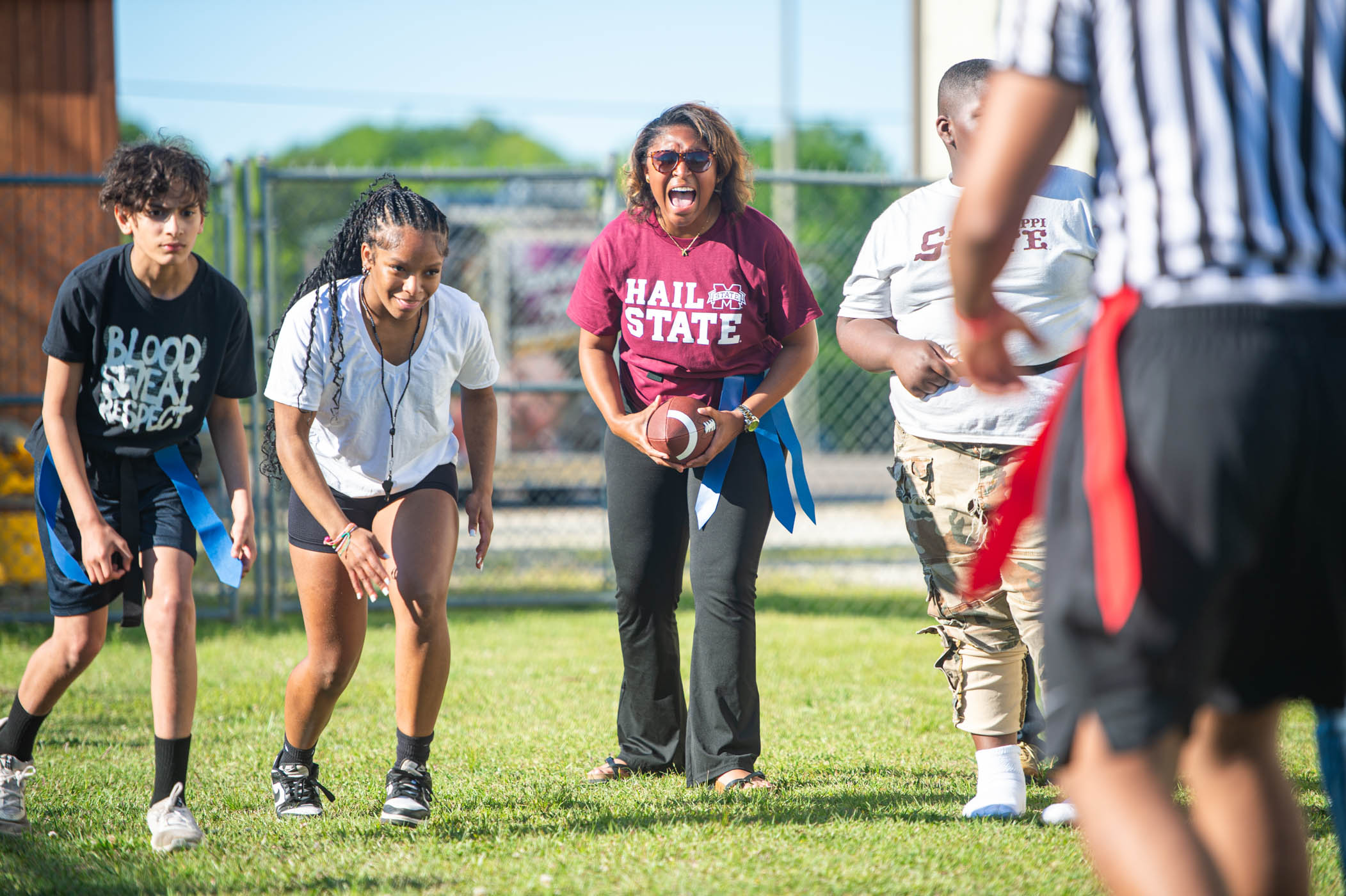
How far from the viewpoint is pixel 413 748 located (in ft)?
12.1

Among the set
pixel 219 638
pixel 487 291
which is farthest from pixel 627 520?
pixel 487 291

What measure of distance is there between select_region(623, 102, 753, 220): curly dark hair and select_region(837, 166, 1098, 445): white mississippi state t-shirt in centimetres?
58

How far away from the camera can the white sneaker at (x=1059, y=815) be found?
3.53 meters

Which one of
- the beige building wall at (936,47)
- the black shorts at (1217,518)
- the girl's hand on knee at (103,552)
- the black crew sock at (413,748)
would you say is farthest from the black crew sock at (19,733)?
the beige building wall at (936,47)

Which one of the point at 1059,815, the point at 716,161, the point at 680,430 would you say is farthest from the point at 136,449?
the point at 1059,815

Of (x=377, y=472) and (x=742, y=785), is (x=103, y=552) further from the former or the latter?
(x=742, y=785)

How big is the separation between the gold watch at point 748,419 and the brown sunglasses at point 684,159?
82cm

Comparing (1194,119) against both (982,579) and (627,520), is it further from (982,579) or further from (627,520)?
(627,520)

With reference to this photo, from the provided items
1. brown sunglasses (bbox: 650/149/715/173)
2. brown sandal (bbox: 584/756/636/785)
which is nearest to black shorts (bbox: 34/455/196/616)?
brown sandal (bbox: 584/756/636/785)

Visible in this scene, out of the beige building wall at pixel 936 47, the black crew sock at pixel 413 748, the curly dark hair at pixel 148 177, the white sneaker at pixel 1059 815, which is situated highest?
the beige building wall at pixel 936 47

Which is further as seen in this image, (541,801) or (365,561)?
(541,801)

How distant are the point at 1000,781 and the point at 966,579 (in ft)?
2.05

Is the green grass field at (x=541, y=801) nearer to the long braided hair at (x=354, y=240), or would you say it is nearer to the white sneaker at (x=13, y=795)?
the white sneaker at (x=13, y=795)

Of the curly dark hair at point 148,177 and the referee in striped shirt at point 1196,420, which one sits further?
the curly dark hair at point 148,177
